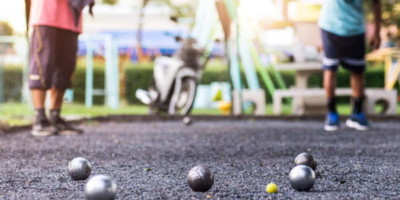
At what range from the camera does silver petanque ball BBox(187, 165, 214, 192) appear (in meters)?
3.21

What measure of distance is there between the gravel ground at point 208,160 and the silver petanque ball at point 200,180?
1.5 inches

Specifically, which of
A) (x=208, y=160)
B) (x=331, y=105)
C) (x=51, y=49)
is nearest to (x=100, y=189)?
(x=208, y=160)

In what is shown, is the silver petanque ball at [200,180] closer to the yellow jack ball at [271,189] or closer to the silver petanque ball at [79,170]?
the yellow jack ball at [271,189]

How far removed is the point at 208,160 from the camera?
15.5 ft

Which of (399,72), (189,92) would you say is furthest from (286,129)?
(399,72)

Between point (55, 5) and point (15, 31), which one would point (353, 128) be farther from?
point (15, 31)

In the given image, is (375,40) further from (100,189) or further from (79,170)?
(100,189)

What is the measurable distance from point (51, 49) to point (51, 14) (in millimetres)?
309

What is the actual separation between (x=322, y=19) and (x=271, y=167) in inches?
130

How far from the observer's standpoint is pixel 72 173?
12.1 feet

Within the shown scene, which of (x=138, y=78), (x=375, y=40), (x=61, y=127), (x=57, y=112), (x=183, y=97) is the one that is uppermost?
(x=375, y=40)

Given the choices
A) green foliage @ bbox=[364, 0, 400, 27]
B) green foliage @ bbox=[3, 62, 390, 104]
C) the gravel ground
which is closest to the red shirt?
the gravel ground

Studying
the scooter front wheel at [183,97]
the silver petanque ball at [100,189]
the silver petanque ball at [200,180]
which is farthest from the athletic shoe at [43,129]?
the silver petanque ball at [100,189]

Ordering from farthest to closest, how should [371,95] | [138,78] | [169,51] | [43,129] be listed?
[169,51] < [138,78] < [371,95] < [43,129]
